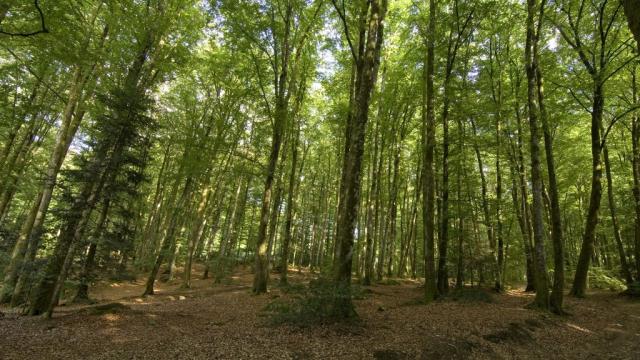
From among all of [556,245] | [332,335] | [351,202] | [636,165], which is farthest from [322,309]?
[636,165]

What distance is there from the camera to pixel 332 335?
6719 millimetres

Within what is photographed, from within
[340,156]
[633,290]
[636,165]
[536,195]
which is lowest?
[633,290]

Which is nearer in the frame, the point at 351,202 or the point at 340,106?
the point at 351,202

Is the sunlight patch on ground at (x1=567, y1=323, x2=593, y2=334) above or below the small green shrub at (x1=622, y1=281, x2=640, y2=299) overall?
below

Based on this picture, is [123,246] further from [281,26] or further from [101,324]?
[281,26]

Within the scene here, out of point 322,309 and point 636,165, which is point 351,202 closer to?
point 322,309

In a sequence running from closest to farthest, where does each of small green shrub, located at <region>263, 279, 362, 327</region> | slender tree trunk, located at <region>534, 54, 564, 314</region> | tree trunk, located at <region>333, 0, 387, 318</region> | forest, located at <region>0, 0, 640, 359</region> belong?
1. forest, located at <region>0, 0, 640, 359</region>
2. small green shrub, located at <region>263, 279, 362, 327</region>
3. tree trunk, located at <region>333, 0, 387, 318</region>
4. slender tree trunk, located at <region>534, 54, 564, 314</region>

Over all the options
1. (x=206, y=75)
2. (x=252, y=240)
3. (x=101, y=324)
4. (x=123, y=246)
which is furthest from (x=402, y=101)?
(x=252, y=240)

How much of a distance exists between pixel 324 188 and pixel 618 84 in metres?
22.1

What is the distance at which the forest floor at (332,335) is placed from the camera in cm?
593

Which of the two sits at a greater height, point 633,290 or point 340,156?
point 340,156

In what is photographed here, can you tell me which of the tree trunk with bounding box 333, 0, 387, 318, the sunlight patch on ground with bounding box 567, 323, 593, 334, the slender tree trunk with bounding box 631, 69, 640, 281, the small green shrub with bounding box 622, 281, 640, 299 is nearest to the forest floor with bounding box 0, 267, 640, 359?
the sunlight patch on ground with bounding box 567, 323, 593, 334

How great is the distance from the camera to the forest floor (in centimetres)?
593

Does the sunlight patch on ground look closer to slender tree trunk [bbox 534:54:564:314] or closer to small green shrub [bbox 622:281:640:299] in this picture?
slender tree trunk [bbox 534:54:564:314]
